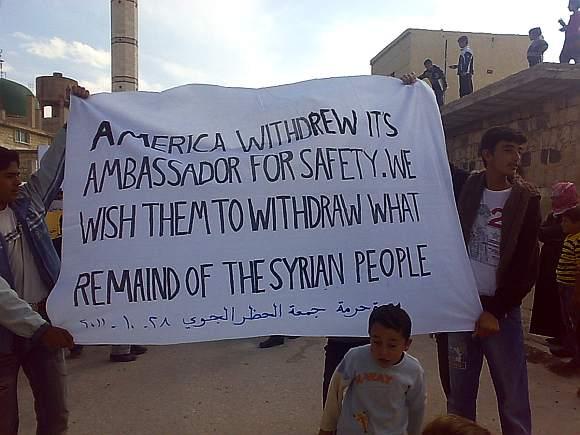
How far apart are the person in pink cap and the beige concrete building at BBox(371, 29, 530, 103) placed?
18.1 metres

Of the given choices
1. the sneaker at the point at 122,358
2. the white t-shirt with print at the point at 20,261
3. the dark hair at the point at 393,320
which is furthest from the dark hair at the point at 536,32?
the white t-shirt with print at the point at 20,261

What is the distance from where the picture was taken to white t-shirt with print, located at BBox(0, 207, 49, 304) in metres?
2.37

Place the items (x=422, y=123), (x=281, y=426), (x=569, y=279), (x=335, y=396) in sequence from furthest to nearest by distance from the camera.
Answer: (x=569, y=279), (x=281, y=426), (x=422, y=123), (x=335, y=396)

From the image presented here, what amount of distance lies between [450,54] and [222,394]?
23158 mm

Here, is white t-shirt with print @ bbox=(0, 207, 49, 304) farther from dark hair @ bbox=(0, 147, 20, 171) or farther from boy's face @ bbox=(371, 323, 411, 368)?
boy's face @ bbox=(371, 323, 411, 368)

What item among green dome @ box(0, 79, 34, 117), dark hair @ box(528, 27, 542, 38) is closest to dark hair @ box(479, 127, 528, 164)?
dark hair @ box(528, 27, 542, 38)

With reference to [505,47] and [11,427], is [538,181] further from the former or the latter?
[505,47]

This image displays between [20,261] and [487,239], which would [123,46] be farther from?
[487,239]

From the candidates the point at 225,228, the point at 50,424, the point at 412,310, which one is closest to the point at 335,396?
the point at 412,310

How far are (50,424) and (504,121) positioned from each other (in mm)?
8297

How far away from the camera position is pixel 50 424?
95.3 inches

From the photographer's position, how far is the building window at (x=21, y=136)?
119 feet

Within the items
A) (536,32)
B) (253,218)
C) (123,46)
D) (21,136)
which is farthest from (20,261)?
(21,136)

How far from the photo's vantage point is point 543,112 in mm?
7973
